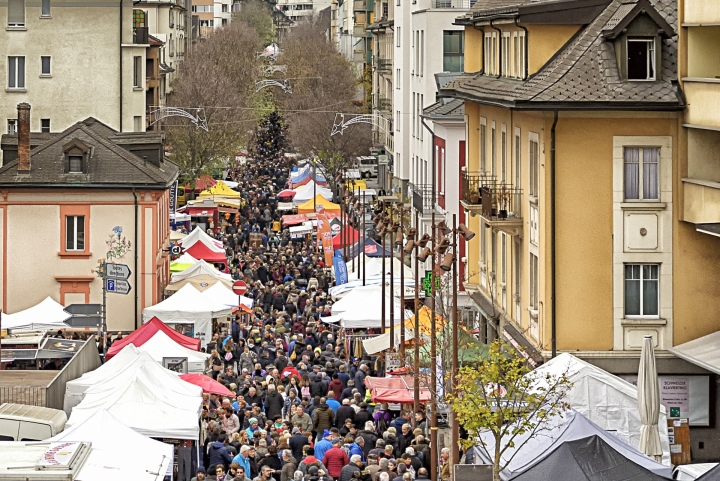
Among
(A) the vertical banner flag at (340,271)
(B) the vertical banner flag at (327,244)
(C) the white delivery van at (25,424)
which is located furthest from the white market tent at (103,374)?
(B) the vertical banner flag at (327,244)

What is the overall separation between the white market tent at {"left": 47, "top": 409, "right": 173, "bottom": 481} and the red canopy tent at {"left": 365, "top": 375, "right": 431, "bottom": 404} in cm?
742

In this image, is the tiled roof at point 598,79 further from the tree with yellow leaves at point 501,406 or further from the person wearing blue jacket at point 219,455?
the person wearing blue jacket at point 219,455

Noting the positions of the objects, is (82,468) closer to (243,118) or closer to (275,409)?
(275,409)

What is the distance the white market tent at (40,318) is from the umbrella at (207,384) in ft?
29.4

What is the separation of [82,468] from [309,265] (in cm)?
3870

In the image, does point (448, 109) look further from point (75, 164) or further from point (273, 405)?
point (273, 405)

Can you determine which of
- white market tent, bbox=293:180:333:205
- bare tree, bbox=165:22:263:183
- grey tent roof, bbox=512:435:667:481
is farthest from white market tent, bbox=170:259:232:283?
bare tree, bbox=165:22:263:183

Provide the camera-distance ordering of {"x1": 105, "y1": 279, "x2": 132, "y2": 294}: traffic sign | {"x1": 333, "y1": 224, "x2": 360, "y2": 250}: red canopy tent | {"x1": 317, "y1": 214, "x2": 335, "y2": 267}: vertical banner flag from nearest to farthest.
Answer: {"x1": 105, "y1": 279, "x2": 132, "y2": 294}: traffic sign
{"x1": 317, "y1": 214, "x2": 335, "y2": 267}: vertical banner flag
{"x1": 333, "y1": 224, "x2": 360, "y2": 250}: red canopy tent

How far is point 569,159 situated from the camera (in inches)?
1158

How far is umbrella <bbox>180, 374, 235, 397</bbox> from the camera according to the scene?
31.0m

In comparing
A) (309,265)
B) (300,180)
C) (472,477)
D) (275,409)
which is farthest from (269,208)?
(472,477)

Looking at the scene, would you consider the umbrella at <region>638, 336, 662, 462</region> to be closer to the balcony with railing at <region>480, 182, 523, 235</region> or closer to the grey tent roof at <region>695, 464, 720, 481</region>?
the grey tent roof at <region>695, 464, 720, 481</region>

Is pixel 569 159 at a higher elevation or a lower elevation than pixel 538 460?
higher

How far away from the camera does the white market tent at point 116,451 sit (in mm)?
21234
